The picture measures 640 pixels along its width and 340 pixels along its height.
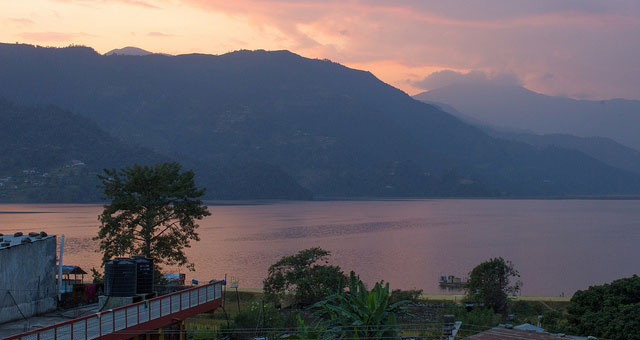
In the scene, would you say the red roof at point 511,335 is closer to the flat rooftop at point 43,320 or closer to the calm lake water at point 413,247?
the flat rooftop at point 43,320

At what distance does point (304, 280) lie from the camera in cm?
4294

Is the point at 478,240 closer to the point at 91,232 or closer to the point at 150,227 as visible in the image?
the point at 91,232

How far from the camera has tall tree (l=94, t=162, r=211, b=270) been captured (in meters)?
37.8

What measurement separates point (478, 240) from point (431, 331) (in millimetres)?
95718

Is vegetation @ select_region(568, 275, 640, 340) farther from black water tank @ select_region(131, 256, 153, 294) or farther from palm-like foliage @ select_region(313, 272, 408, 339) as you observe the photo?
black water tank @ select_region(131, 256, 153, 294)

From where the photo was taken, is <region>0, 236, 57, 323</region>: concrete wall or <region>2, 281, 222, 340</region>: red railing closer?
<region>2, 281, 222, 340</region>: red railing

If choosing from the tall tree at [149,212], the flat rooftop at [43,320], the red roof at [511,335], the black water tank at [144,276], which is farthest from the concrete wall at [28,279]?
the red roof at [511,335]

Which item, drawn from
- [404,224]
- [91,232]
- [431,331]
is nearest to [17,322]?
[431,331]

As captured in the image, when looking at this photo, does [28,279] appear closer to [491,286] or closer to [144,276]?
[144,276]

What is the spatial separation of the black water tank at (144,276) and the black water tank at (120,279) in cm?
37

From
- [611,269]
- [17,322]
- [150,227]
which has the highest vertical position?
[150,227]

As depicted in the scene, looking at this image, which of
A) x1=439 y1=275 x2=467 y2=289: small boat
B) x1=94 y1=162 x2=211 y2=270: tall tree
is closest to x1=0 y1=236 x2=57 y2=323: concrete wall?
x1=94 y1=162 x2=211 y2=270: tall tree

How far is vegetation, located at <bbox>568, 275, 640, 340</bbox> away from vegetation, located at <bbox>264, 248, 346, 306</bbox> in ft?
56.8

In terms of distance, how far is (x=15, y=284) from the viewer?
74.3ft
